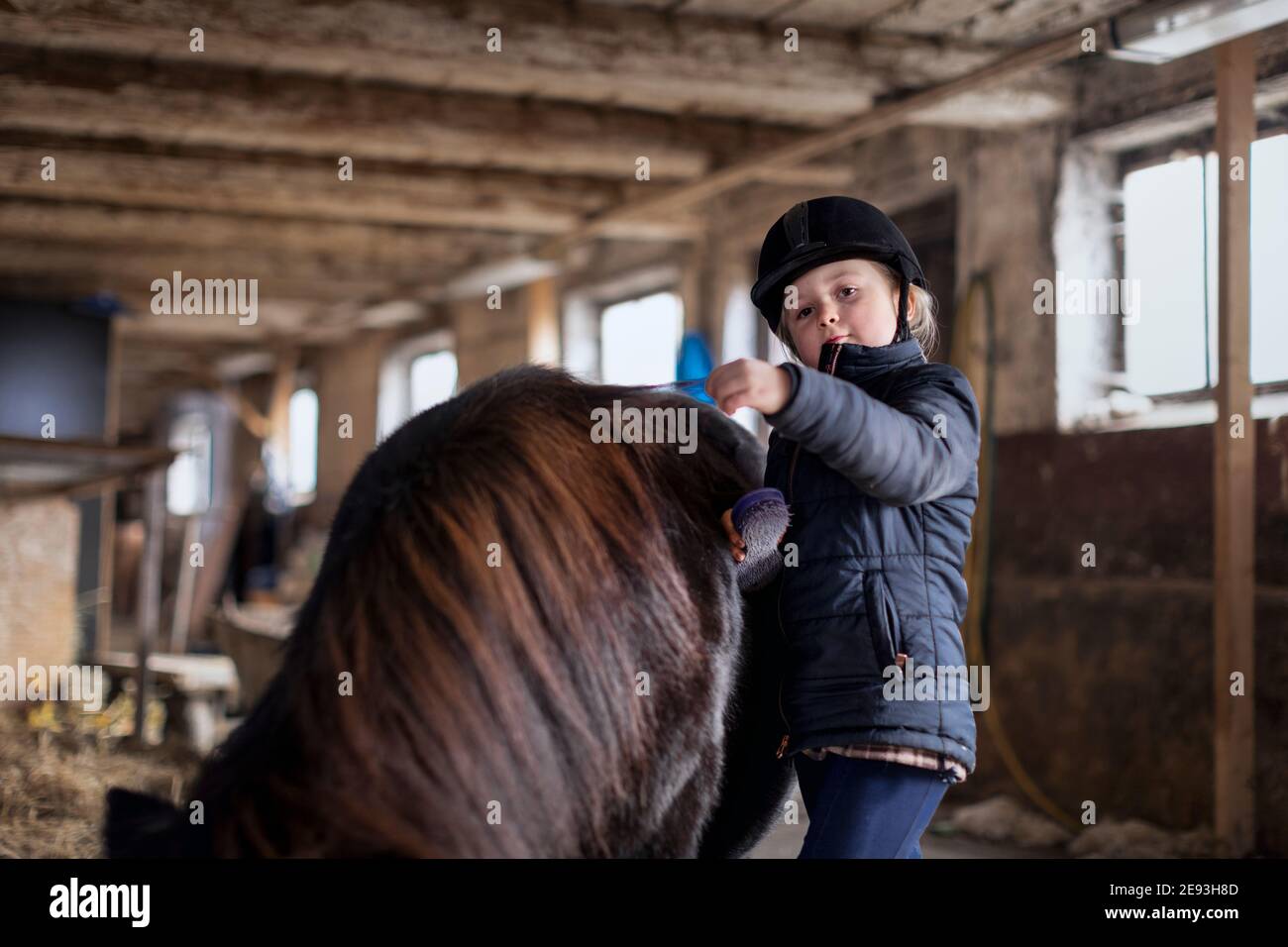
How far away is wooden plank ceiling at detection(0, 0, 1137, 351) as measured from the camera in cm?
390

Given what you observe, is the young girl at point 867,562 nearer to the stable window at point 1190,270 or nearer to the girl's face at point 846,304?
the girl's face at point 846,304

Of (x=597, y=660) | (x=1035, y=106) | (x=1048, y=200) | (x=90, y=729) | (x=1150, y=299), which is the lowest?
(x=90, y=729)

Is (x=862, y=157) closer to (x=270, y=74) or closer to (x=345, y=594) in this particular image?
(x=270, y=74)

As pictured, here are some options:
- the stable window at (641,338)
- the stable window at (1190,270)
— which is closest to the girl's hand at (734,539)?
the stable window at (1190,270)

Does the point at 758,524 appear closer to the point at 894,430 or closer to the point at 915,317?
the point at 894,430

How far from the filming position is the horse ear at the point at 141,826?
1017 mm

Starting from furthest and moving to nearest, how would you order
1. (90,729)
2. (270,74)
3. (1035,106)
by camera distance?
(90,729) < (270,74) < (1035,106)

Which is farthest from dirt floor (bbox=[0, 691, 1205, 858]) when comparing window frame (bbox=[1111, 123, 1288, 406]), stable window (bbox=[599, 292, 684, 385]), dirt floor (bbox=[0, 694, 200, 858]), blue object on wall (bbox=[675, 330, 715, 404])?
stable window (bbox=[599, 292, 684, 385])

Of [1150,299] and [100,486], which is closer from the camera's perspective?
[1150,299]

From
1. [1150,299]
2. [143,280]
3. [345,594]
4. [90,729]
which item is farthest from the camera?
[143,280]

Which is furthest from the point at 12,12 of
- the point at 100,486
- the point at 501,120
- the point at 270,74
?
the point at 100,486

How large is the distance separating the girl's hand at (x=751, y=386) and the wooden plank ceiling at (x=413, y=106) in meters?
3.07
